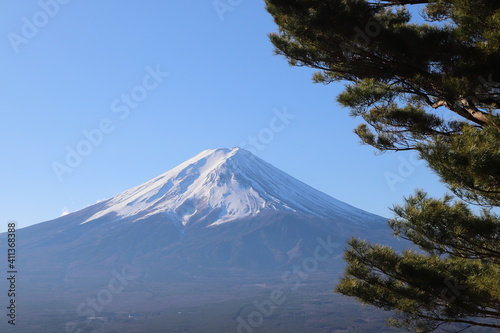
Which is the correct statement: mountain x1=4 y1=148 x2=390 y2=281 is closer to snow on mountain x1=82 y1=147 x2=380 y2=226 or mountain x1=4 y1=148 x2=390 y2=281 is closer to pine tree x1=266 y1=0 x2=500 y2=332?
snow on mountain x1=82 y1=147 x2=380 y2=226

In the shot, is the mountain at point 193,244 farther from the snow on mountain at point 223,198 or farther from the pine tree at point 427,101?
the pine tree at point 427,101

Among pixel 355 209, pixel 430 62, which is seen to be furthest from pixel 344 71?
pixel 355 209

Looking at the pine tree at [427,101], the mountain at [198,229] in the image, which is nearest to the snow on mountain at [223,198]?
the mountain at [198,229]

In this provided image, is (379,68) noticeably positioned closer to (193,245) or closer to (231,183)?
(193,245)

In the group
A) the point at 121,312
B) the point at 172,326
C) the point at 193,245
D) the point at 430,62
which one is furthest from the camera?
the point at 193,245

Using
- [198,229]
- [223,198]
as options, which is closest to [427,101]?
[198,229]

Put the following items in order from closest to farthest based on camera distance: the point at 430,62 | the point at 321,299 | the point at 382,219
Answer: the point at 430,62, the point at 321,299, the point at 382,219

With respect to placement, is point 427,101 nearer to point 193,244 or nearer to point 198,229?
point 193,244
